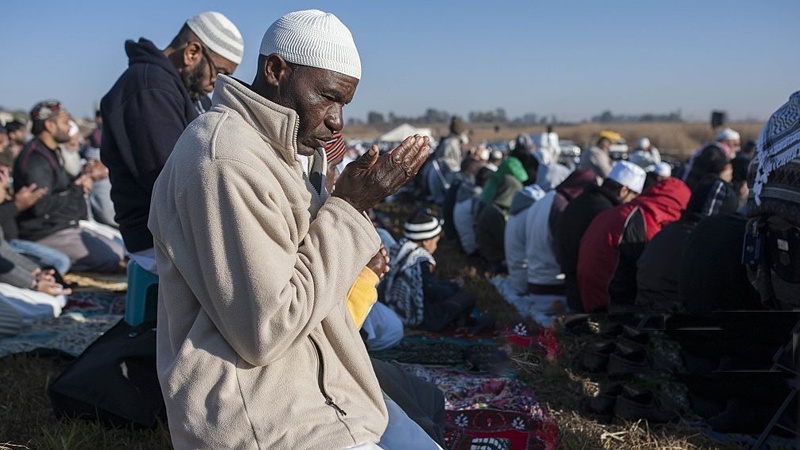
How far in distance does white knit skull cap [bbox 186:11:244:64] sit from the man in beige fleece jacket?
1658mm

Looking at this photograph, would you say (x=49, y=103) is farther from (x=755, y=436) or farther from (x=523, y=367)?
(x=755, y=436)

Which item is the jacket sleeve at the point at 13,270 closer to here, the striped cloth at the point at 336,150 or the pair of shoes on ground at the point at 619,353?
the striped cloth at the point at 336,150

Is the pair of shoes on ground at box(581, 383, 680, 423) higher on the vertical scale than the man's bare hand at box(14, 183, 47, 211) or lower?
lower

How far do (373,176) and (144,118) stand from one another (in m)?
1.66

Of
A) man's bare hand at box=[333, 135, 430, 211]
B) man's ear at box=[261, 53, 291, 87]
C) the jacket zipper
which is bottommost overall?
the jacket zipper

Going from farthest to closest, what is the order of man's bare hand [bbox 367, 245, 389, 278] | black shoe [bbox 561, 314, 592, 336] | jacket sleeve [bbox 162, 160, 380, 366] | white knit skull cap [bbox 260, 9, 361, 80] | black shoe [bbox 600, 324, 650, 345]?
black shoe [bbox 561, 314, 592, 336], black shoe [bbox 600, 324, 650, 345], man's bare hand [bbox 367, 245, 389, 278], white knit skull cap [bbox 260, 9, 361, 80], jacket sleeve [bbox 162, 160, 380, 366]

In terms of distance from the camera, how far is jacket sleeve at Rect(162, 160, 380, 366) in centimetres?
168

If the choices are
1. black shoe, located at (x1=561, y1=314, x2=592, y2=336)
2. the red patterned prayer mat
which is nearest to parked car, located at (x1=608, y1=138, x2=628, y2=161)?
black shoe, located at (x1=561, y1=314, x2=592, y2=336)

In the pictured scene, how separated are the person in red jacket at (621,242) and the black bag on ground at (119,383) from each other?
357 centimetres

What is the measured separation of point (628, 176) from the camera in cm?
665

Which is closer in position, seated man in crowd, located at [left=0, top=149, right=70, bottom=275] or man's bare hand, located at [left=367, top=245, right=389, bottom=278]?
man's bare hand, located at [left=367, top=245, right=389, bottom=278]

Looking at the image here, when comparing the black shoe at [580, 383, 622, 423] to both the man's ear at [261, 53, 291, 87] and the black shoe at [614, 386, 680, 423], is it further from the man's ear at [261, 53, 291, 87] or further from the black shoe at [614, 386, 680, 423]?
the man's ear at [261, 53, 291, 87]

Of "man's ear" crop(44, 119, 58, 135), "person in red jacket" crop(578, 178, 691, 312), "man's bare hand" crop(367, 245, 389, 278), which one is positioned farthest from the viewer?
"man's ear" crop(44, 119, 58, 135)

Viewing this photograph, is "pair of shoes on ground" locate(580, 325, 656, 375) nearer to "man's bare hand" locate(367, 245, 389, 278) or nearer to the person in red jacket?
the person in red jacket
